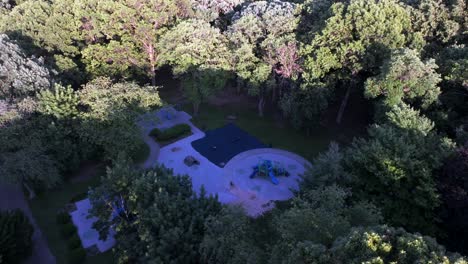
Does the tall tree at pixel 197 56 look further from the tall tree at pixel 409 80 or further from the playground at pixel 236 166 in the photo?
the tall tree at pixel 409 80

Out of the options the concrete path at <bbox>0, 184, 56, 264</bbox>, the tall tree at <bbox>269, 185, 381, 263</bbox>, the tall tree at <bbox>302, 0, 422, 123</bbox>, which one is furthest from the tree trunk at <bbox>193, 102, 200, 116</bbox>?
the tall tree at <bbox>269, 185, 381, 263</bbox>

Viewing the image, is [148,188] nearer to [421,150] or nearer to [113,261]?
[113,261]

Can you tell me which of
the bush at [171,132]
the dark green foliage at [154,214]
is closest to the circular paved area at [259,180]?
the dark green foliage at [154,214]

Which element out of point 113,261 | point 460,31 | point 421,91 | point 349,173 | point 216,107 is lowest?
point 113,261

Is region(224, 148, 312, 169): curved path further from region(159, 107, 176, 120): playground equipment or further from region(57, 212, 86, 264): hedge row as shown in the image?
region(57, 212, 86, 264): hedge row

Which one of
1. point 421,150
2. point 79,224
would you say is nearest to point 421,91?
point 421,150
